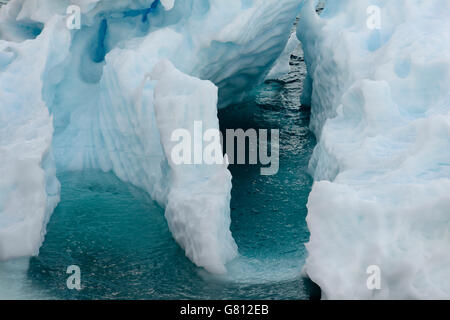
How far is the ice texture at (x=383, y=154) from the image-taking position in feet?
17.5

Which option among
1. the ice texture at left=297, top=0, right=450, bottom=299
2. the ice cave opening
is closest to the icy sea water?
the ice cave opening

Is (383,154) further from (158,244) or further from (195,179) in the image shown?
(158,244)

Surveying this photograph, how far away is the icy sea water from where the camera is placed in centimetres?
610

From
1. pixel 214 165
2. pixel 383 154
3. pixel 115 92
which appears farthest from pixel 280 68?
pixel 383 154

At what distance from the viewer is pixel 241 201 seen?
8.00 meters

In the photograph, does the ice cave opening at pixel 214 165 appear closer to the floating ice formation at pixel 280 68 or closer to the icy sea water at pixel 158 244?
the icy sea water at pixel 158 244

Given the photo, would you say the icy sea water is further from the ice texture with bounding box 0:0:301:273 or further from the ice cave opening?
the ice texture with bounding box 0:0:301:273

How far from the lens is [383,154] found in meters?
6.43

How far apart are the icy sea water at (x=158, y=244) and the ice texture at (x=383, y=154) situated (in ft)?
1.78

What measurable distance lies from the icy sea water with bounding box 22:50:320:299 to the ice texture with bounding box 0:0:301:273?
18cm

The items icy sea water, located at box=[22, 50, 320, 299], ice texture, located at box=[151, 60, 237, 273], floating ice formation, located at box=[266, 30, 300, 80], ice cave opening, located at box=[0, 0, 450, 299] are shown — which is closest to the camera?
ice cave opening, located at box=[0, 0, 450, 299]

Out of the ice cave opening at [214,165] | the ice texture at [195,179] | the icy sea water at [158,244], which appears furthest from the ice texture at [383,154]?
the ice texture at [195,179]

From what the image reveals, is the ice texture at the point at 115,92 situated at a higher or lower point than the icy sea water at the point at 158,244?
higher

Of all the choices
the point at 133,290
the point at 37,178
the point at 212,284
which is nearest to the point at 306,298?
the point at 212,284
